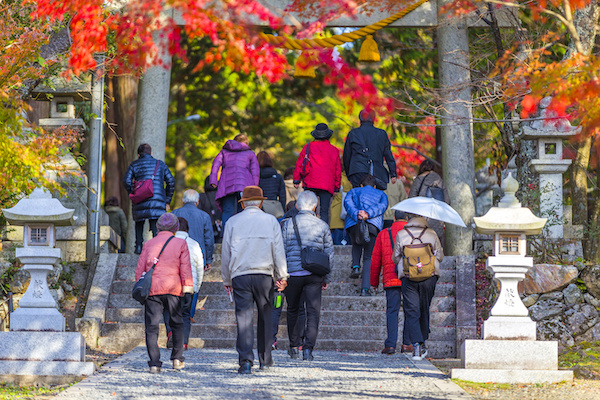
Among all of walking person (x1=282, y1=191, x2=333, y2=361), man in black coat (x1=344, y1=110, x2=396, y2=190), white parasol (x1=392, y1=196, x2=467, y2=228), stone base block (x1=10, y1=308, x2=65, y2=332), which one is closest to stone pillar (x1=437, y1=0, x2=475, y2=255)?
man in black coat (x1=344, y1=110, x2=396, y2=190)

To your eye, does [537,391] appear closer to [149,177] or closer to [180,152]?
[149,177]

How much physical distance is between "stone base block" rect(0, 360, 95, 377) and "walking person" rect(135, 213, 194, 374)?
2.05 ft

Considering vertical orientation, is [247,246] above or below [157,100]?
below

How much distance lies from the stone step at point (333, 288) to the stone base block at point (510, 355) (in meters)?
3.21

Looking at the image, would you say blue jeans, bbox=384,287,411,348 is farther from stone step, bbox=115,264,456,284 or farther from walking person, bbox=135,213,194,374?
walking person, bbox=135,213,194,374

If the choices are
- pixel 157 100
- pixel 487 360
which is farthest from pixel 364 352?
pixel 157 100

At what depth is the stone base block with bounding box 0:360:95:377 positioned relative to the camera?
7980 mm

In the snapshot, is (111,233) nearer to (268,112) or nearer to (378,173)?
(378,173)

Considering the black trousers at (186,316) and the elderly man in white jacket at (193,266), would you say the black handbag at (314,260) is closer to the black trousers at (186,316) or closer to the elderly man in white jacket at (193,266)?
the elderly man in white jacket at (193,266)

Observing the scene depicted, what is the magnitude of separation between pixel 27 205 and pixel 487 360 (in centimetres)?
490

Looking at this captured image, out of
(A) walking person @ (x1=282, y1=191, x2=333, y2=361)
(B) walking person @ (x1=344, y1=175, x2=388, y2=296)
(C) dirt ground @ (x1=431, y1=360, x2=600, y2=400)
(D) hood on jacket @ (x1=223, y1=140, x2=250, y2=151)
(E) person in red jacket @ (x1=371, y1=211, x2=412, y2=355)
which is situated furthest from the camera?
(D) hood on jacket @ (x1=223, y1=140, x2=250, y2=151)

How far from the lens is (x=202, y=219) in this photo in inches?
426

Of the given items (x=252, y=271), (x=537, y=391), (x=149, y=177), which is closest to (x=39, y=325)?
(x=252, y=271)

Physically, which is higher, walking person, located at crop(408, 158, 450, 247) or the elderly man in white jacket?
walking person, located at crop(408, 158, 450, 247)
